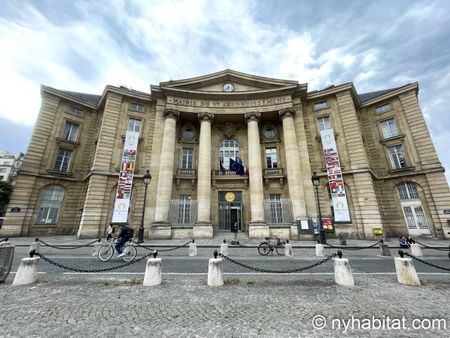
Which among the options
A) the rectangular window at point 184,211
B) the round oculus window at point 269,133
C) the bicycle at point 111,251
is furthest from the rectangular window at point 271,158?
the bicycle at point 111,251

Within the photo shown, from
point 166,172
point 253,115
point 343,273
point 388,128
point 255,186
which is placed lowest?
point 343,273

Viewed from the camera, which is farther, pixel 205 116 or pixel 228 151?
pixel 228 151

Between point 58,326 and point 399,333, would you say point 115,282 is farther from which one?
point 399,333

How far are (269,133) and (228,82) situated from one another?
807 cm

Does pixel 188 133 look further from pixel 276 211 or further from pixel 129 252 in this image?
pixel 129 252

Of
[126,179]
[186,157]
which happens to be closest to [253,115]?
[186,157]

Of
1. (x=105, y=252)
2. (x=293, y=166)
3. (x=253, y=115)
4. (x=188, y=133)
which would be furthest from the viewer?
(x=188, y=133)

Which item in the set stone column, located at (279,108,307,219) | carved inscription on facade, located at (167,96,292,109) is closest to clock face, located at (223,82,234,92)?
carved inscription on facade, located at (167,96,292,109)

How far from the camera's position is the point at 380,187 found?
20.1m

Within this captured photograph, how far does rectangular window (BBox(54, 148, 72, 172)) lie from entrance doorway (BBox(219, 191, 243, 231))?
17416 millimetres

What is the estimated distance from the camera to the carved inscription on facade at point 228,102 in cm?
2100

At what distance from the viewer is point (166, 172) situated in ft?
59.6

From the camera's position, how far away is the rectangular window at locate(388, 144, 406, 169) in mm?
19688

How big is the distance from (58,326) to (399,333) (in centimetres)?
585
